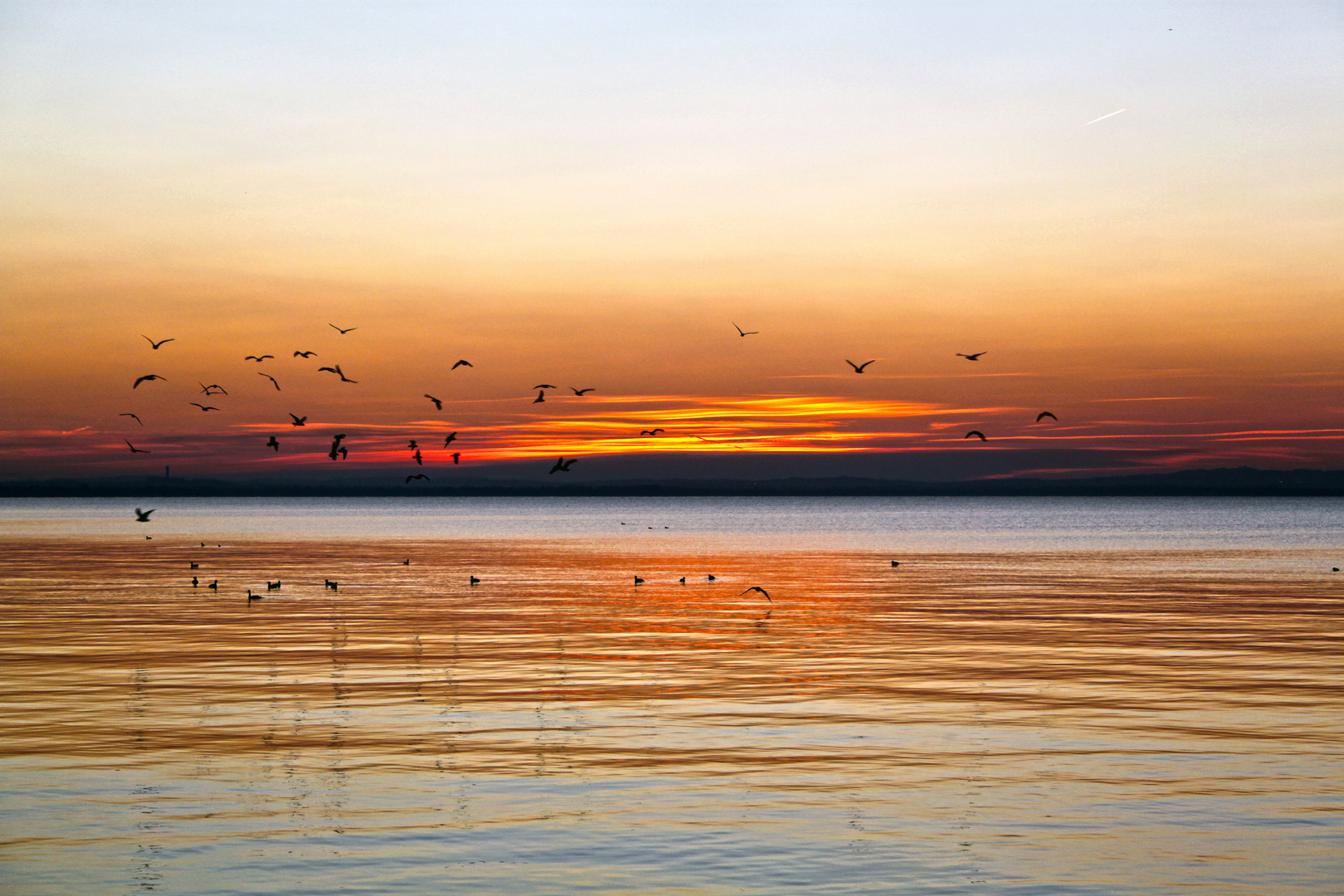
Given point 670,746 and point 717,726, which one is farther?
point 717,726

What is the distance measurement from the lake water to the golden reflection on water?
0.10 m

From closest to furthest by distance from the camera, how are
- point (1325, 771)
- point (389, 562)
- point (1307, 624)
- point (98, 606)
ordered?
point (1325, 771) < point (1307, 624) < point (98, 606) < point (389, 562)

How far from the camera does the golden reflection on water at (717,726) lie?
763 inches

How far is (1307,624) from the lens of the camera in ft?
159

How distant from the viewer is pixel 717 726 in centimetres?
2769

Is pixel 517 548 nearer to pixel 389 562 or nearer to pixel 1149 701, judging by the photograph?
pixel 389 562

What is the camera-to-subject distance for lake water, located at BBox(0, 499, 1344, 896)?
18.2 m

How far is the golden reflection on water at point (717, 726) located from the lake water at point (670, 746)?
0.10 metres

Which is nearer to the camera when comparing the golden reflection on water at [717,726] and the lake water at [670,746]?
the lake water at [670,746]

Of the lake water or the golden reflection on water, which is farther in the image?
the golden reflection on water

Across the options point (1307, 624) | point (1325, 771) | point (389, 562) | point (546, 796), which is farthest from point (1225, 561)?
point (546, 796)

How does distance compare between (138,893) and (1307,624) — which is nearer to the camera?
(138,893)

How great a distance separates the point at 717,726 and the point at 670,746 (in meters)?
2.24

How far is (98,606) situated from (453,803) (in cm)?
3924
